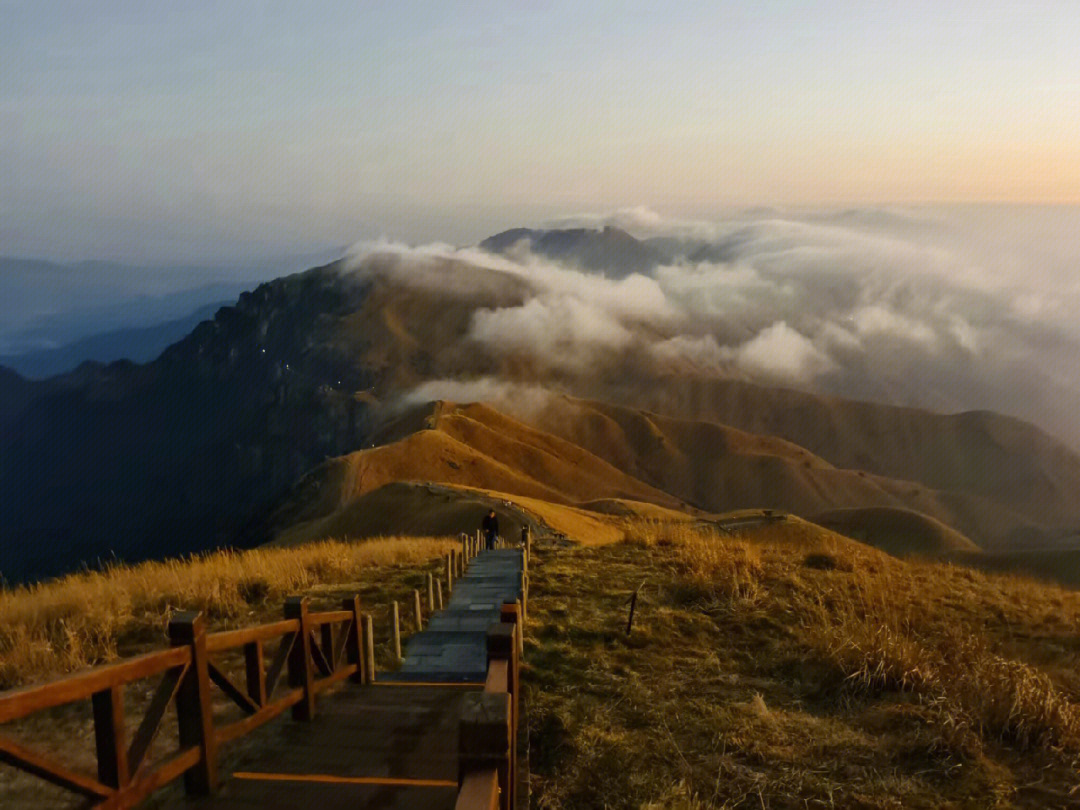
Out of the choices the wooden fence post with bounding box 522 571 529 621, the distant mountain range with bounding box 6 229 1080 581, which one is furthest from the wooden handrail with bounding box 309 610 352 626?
the distant mountain range with bounding box 6 229 1080 581

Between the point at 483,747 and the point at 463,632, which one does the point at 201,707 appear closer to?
the point at 483,747

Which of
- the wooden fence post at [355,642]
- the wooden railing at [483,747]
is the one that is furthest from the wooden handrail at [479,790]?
the wooden fence post at [355,642]

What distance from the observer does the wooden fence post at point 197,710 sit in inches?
173

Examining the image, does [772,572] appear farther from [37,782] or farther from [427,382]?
[427,382]

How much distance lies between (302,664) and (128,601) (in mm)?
6700

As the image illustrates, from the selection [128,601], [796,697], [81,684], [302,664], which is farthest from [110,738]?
[128,601]

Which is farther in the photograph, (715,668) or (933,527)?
(933,527)

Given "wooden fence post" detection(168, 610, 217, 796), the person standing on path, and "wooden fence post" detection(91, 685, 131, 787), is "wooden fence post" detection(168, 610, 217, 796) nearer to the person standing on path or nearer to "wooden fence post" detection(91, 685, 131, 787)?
"wooden fence post" detection(91, 685, 131, 787)

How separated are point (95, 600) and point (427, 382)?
166 m

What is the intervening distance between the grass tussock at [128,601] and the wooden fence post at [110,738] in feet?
17.9

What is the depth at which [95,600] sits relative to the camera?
11164mm

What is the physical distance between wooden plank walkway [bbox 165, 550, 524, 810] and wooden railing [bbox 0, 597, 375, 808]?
244 mm

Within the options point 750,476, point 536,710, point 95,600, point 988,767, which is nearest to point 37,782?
point 536,710

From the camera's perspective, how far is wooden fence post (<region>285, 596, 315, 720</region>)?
594cm
